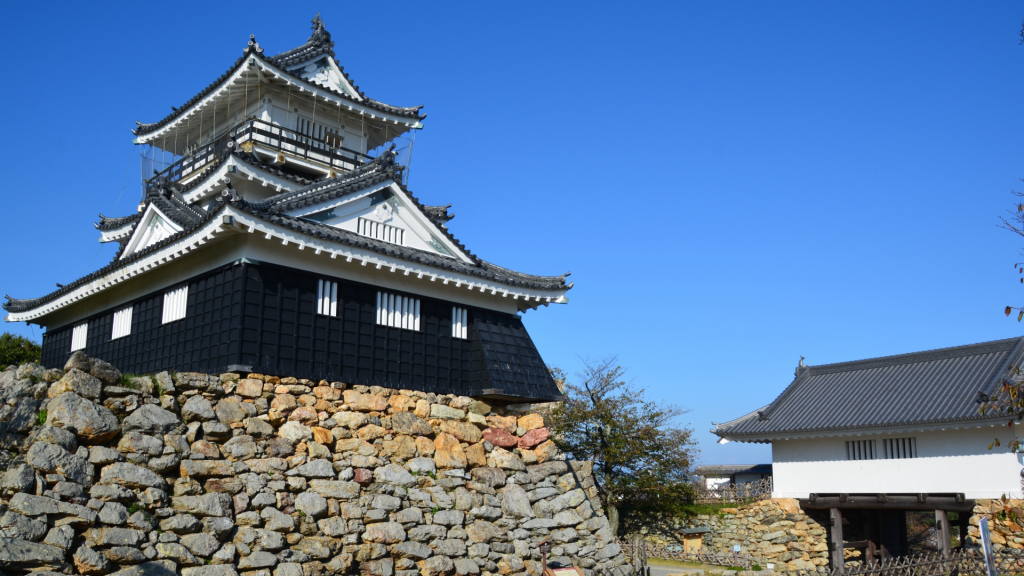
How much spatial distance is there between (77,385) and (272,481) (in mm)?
3473

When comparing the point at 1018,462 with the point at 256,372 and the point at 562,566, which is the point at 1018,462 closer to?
the point at 562,566

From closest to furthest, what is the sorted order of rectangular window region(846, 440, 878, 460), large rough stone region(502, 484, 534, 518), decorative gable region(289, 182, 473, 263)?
large rough stone region(502, 484, 534, 518), decorative gable region(289, 182, 473, 263), rectangular window region(846, 440, 878, 460)

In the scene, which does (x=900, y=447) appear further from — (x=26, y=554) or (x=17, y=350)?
(x=17, y=350)

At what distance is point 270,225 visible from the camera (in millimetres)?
15336

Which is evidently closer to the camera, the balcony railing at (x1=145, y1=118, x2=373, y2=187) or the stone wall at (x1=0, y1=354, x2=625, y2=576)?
the stone wall at (x1=0, y1=354, x2=625, y2=576)

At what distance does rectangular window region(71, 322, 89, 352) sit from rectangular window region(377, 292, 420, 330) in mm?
8433

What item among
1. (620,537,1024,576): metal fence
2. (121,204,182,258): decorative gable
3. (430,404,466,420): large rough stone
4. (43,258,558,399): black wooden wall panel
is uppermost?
(121,204,182,258): decorative gable

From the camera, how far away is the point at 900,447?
29.1 m

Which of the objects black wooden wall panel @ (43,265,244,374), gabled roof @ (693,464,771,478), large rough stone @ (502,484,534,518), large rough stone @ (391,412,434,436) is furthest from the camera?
gabled roof @ (693,464,771,478)

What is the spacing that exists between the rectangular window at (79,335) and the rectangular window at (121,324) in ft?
6.21

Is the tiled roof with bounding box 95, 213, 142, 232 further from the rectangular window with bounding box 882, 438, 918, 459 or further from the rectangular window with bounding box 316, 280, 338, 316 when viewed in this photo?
the rectangular window with bounding box 882, 438, 918, 459

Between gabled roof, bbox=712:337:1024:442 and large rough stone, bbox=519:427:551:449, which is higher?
gabled roof, bbox=712:337:1024:442

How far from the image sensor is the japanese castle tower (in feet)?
52.0

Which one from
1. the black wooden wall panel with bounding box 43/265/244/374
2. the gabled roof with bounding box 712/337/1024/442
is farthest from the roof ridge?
the black wooden wall panel with bounding box 43/265/244/374
